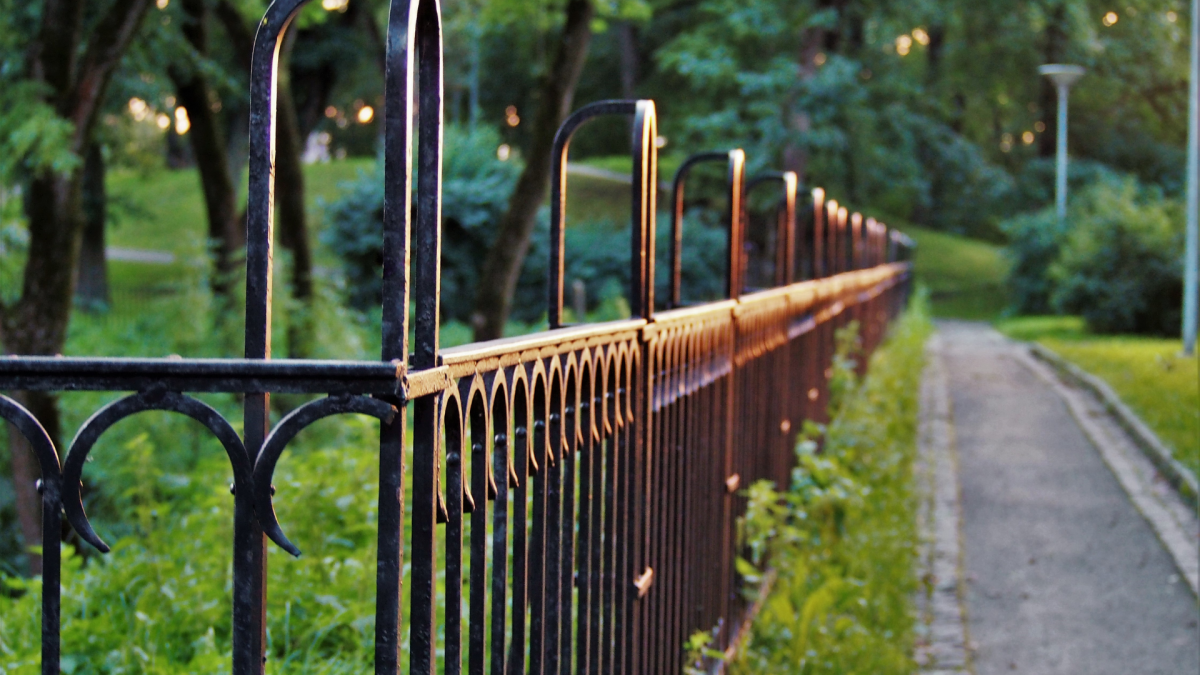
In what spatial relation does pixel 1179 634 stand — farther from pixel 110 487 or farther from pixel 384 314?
pixel 110 487

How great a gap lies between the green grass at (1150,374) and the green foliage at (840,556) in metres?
2.24

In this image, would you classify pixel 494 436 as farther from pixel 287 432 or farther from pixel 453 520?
pixel 287 432

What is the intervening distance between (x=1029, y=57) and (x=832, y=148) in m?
16.3

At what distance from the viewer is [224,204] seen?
13.1m

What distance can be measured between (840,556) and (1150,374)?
8.36m

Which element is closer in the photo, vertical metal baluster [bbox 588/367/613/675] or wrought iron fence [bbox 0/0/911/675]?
wrought iron fence [bbox 0/0/911/675]

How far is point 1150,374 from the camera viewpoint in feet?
41.5

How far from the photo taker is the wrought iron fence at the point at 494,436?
148 centimetres

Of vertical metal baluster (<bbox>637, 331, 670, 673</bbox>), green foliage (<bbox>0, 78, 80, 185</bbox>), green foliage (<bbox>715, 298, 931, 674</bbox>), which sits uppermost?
green foliage (<bbox>0, 78, 80, 185</bbox>)

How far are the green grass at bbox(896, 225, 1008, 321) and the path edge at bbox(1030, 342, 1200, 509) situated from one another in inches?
635

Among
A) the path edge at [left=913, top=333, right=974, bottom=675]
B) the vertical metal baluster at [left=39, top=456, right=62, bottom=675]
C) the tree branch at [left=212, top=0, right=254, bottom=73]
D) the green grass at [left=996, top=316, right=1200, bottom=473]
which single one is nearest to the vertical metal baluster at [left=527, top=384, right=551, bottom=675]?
the vertical metal baluster at [left=39, top=456, right=62, bottom=675]

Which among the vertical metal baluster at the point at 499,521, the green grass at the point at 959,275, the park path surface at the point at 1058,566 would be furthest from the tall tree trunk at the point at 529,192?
the green grass at the point at 959,275

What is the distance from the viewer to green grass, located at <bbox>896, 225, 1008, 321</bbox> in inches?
1335

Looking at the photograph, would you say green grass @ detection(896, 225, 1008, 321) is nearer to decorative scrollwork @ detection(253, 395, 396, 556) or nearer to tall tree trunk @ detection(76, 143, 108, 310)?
tall tree trunk @ detection(76, 143, 108, 310)
